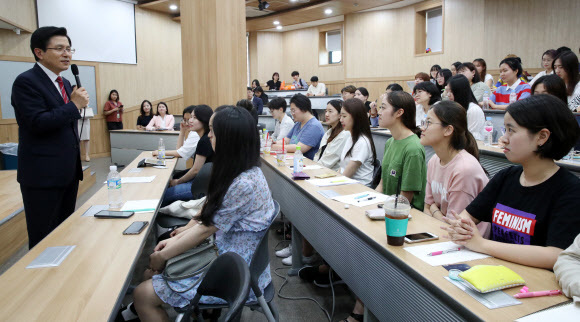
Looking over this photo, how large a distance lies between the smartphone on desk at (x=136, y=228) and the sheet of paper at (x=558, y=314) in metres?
1.62

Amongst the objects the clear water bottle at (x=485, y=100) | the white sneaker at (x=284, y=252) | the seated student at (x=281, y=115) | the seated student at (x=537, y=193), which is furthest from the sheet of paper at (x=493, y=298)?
the clear water bottle at (x=485, y=100)

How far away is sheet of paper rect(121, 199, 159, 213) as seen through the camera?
2311 millimetres

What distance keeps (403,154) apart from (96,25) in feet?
28.4

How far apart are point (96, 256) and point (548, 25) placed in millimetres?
9037

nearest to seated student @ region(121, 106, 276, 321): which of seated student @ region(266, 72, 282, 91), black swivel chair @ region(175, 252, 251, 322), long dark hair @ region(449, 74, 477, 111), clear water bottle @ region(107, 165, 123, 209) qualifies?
black swivel chair @ region(175, 252, 251, 322)

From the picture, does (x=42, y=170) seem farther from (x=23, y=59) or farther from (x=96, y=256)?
(x=23, y=59)

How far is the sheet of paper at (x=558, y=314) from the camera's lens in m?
1.06

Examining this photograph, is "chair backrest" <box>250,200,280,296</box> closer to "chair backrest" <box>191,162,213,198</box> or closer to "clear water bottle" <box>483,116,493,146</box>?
"chair backrest" <box>191,162,213,198</box>

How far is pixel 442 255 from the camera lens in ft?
4.94

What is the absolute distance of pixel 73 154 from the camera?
2367 mm

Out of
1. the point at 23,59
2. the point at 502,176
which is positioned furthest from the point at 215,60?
the point at 23,59

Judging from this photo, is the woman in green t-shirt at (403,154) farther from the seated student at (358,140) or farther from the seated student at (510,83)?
the seated student at (510,83)

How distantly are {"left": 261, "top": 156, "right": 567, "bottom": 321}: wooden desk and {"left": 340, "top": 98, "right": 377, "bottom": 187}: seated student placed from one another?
2.40 ft

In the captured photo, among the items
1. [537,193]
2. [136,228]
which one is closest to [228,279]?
[136,228]
